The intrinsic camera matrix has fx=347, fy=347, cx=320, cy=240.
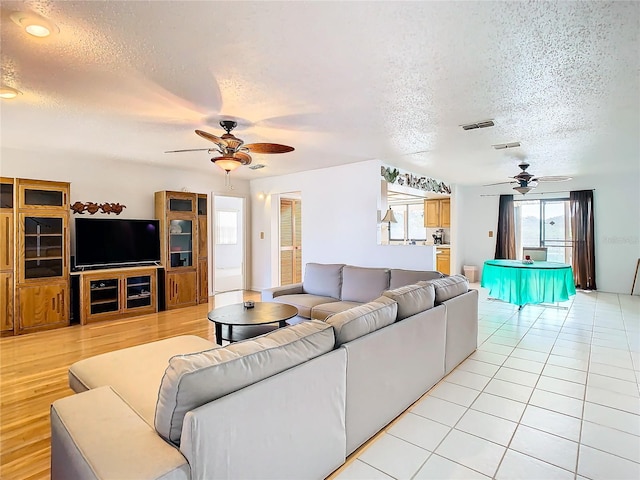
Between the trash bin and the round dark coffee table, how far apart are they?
6267 millimetres

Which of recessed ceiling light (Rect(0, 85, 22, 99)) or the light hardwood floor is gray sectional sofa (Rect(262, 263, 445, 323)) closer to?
the light hardwood floor

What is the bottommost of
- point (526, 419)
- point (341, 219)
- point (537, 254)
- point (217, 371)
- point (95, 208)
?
point (526, 419)

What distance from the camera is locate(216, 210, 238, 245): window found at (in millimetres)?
9676

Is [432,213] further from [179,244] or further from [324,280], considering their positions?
[179,244]

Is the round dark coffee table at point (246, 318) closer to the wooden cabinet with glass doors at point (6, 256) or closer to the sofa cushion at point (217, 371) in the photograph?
the sofa cushion at point (217, 371)

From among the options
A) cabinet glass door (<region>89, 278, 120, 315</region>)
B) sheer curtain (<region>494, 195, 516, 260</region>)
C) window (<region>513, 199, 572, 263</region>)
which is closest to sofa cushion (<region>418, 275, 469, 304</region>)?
cabinet glass door (<region>89, 278, 120, 315</region>)

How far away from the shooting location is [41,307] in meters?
4.55

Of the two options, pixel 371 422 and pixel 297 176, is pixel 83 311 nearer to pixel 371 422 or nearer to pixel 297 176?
pixel 297 176

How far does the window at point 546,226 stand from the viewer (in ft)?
25.1

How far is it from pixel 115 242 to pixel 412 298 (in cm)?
478

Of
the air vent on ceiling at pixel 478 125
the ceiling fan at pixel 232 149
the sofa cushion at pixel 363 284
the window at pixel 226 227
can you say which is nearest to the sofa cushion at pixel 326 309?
the sofa cushion at pixel 363 284

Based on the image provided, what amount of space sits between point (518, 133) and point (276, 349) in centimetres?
375

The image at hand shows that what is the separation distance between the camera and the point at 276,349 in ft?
5.19

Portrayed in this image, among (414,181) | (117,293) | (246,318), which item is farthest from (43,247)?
(414,181)
